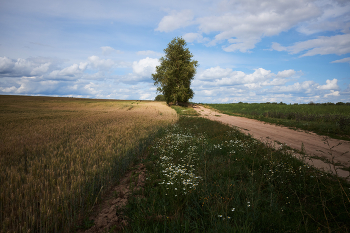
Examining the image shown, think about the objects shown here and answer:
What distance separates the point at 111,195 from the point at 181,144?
449 centimetres

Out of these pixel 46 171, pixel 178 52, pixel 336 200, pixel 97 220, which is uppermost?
pixel 178 52

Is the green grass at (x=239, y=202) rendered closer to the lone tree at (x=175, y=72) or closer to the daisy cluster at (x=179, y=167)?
the daisy cluster at (x=179, y=167)

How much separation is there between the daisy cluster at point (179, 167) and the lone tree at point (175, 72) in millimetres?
35513

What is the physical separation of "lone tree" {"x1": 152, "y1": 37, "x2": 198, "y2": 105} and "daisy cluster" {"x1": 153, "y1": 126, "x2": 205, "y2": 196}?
117ft

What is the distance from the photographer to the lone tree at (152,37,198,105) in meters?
43.1

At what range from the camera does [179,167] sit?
540 centimetres

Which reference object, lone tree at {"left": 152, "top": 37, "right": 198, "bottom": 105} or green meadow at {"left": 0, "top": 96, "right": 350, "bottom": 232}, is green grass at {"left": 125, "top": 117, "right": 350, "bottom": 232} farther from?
lone tree at {"left": 152, "top": 37, "right": 198, "bottom": 105}

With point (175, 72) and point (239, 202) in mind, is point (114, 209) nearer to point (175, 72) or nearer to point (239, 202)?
point (239, 202)

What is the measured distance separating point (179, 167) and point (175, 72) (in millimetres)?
41366

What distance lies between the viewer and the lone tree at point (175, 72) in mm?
43144

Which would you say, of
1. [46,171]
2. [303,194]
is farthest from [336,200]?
[46,171]

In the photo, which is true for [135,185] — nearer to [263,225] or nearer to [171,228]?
[171,228]

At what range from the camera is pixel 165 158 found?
6.26m

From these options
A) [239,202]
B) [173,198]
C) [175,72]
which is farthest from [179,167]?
[175,72]
